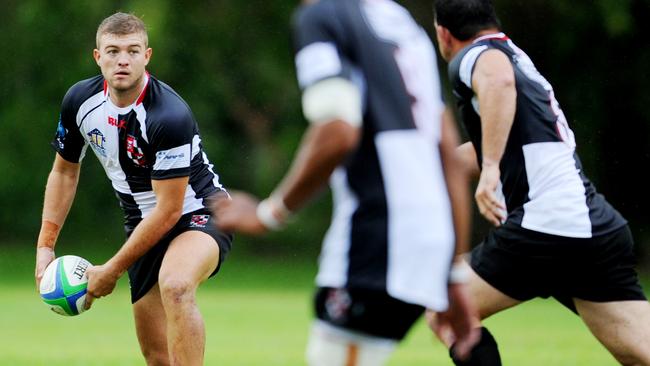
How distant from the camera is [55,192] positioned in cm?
738

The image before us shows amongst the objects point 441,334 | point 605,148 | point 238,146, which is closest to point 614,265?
point 441,334

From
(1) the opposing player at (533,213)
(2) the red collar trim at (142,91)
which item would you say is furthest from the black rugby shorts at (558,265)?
(2) the red collar trim at (142,91)

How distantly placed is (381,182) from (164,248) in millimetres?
3426

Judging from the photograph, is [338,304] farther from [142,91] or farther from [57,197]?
[57,197]

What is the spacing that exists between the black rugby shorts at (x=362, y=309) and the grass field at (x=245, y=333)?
6704 mm

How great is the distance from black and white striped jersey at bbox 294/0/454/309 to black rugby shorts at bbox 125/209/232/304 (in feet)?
10.5

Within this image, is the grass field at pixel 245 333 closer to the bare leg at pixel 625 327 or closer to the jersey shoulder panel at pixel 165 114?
the jersey shoulder panel at pixel 165 114

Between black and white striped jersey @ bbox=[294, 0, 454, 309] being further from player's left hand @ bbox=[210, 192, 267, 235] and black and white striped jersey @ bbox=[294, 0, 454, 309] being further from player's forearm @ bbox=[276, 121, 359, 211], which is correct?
player's left hand @ bbox=[210, 192, 267, 235]

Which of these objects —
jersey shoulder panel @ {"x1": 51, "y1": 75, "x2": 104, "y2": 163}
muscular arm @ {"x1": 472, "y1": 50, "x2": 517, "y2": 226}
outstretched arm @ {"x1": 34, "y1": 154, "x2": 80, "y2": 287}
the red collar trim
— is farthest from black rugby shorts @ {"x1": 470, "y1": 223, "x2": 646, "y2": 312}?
outstretched arm @ {"x1": 34, "y1": 154, "x2": 80, "y2": 287}

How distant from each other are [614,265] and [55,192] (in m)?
3.39

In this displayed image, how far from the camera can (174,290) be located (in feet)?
22.0

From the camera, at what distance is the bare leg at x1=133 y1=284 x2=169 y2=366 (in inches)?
286

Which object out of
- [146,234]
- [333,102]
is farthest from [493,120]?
[333,102]

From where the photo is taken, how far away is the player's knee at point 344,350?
13.3 ft
